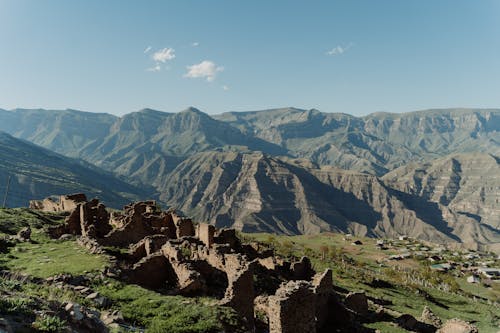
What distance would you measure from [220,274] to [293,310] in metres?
12.0

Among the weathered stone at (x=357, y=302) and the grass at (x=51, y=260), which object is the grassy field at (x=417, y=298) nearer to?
the weathered stone at (x=357, y=302)

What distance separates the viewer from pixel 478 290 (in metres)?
103

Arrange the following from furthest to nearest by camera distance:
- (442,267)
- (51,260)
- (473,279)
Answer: (442,267)
(473,279)
(51,260)

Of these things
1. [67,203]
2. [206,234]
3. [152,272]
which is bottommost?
[67,203]

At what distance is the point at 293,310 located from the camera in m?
15.3

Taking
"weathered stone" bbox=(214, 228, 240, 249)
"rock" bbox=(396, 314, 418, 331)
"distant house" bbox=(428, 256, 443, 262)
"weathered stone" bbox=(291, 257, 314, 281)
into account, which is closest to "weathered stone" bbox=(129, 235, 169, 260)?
"weathered stone" bbox=(214, 228, 240, 249)

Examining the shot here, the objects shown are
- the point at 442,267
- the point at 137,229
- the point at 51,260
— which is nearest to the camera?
the point at 51,260

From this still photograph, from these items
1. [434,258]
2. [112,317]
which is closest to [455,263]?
[434,258]

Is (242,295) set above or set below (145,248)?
above

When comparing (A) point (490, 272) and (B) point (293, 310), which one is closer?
(B) point (293, 310)

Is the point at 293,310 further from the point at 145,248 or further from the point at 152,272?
the point at 145,248

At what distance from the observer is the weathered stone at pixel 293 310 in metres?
15.0

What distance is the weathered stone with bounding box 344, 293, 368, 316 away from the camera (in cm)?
3459

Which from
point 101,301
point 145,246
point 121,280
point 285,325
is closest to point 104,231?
point 145,246
